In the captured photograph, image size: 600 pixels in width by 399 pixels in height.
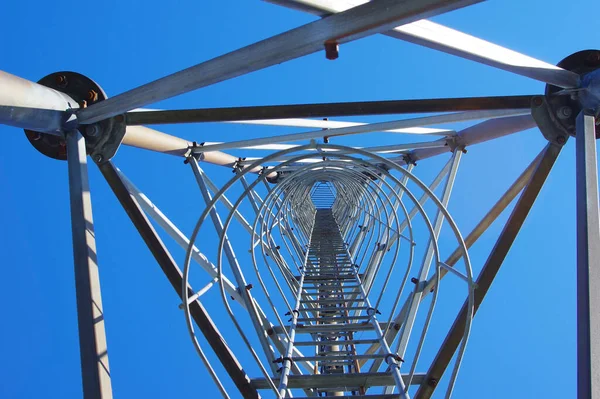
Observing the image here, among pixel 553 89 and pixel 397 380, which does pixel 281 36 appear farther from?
pixel 397 380

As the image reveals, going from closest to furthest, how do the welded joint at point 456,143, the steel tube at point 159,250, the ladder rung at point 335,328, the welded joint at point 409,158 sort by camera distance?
the steel tube at point 159,250, the ladder rung at point 335,328, the welded joint at point 456,143, the welded joint at point 409,158

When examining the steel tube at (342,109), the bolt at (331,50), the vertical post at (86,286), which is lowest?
the vertical post at (86,286)

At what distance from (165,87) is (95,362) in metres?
2.15

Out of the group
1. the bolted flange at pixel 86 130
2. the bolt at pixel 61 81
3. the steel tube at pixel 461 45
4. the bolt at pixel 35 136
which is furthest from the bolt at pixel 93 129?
the steel tube at pixel 461 45

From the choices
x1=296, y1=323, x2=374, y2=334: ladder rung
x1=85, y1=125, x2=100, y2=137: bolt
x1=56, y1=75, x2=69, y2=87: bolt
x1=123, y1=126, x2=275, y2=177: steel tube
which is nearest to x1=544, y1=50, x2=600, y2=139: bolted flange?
x1=296, y1=323, x2=374, y2=334: ladder rung

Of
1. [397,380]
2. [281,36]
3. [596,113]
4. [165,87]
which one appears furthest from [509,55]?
[397,380]

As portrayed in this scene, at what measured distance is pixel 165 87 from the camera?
4.16 metres

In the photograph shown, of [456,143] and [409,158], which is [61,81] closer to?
[456,143]

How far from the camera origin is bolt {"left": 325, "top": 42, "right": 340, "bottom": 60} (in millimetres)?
3422

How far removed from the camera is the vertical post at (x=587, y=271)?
346cm

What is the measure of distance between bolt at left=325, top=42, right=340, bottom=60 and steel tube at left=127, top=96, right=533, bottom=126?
4.14ft

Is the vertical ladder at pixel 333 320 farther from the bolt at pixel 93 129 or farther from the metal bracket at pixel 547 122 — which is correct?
the bolt at pixel 93 129

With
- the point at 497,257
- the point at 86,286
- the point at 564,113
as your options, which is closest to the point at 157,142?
the point at 86,286

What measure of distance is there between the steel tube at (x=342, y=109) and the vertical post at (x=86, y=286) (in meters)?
1.03
